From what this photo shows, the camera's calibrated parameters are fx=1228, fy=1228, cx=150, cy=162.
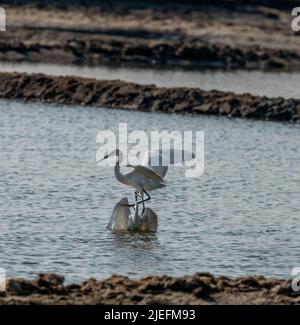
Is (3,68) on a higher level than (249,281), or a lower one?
higher

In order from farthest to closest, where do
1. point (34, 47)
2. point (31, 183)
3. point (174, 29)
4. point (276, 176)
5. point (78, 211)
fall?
point (174, 29) → point (34, 47) → point (276, 176) → point (31, 183) → point (78, 211)

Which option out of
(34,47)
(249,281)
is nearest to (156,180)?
(249,281)

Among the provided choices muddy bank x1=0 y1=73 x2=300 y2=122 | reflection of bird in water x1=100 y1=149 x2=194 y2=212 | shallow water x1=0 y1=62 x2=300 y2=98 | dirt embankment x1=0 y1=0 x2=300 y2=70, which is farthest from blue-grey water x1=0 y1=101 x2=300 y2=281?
dirt embankment x1=0 y1=0 x2=300 y2=70

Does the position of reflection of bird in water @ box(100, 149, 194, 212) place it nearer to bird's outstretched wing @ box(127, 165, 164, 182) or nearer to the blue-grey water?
bird's outstretched wing @ box(127, 165, 164, 182)

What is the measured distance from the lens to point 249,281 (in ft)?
42.2

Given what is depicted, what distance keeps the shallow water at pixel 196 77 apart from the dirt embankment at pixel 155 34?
2.05 metres

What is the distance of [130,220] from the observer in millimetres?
16969

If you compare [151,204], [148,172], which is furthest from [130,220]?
[151,204]

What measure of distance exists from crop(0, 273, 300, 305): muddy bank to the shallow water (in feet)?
75.0

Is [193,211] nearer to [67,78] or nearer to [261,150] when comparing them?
[261,150]

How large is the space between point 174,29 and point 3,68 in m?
12.5

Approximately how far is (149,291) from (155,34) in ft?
119

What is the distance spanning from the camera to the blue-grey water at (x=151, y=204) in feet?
49.5

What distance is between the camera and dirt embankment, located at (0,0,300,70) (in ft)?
142
